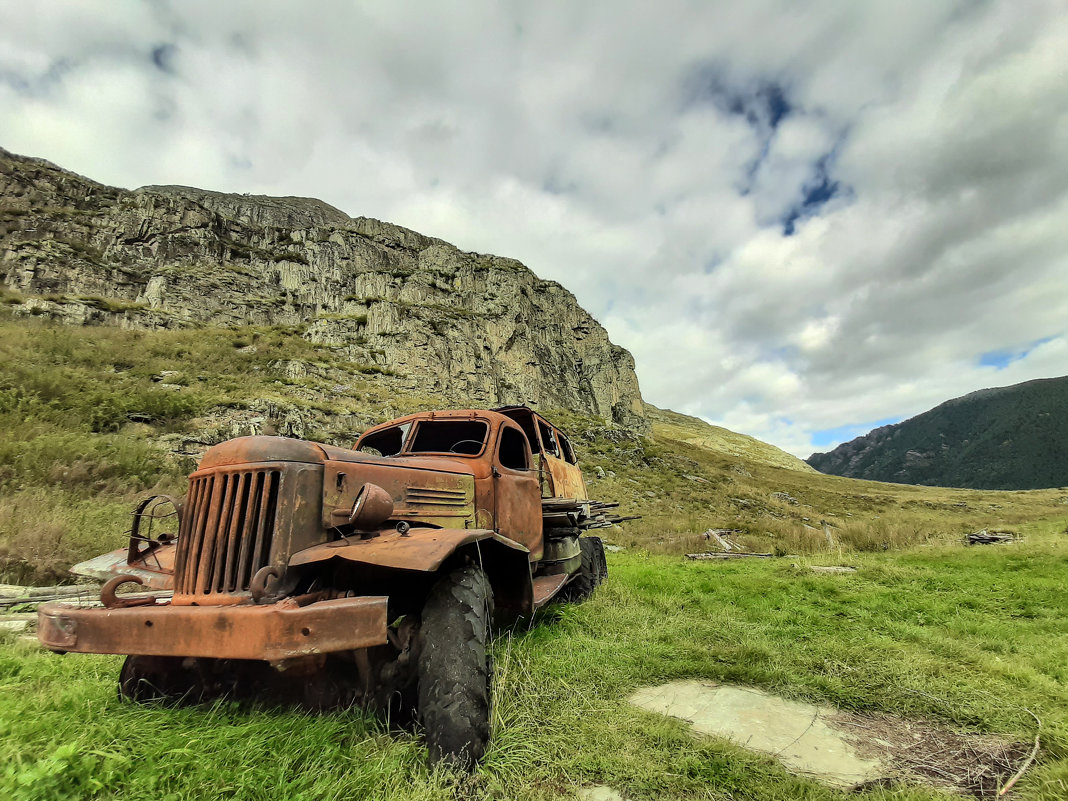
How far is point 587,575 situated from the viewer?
21.7ft

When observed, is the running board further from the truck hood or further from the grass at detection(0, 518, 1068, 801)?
the truck hood

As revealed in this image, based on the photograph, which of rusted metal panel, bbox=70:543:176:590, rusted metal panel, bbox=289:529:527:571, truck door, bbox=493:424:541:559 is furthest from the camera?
truck door, bbox=493:424:541:559

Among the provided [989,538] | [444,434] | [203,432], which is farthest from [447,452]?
[989,538]

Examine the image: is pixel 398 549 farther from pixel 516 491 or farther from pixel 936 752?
pixel 936 752

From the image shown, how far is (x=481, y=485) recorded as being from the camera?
426cm

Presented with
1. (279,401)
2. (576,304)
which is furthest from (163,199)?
(576,304)

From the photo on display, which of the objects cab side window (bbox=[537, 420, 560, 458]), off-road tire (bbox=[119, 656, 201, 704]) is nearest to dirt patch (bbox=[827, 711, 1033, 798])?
off-road tire (bbox=[119, 656, 201, 704])

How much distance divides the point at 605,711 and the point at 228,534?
2537 mm

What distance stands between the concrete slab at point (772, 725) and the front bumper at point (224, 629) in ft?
7.22

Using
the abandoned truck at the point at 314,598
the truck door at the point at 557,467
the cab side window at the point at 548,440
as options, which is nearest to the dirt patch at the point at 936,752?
the abandoned truck at the point at 314,598

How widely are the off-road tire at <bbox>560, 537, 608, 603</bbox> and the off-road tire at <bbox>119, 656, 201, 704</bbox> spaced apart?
434cm

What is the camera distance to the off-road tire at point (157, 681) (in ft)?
9.06

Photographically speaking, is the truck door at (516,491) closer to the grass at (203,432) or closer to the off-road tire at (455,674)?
the off-road tire at (455,674)

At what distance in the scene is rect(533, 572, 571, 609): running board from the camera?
4203 mm
